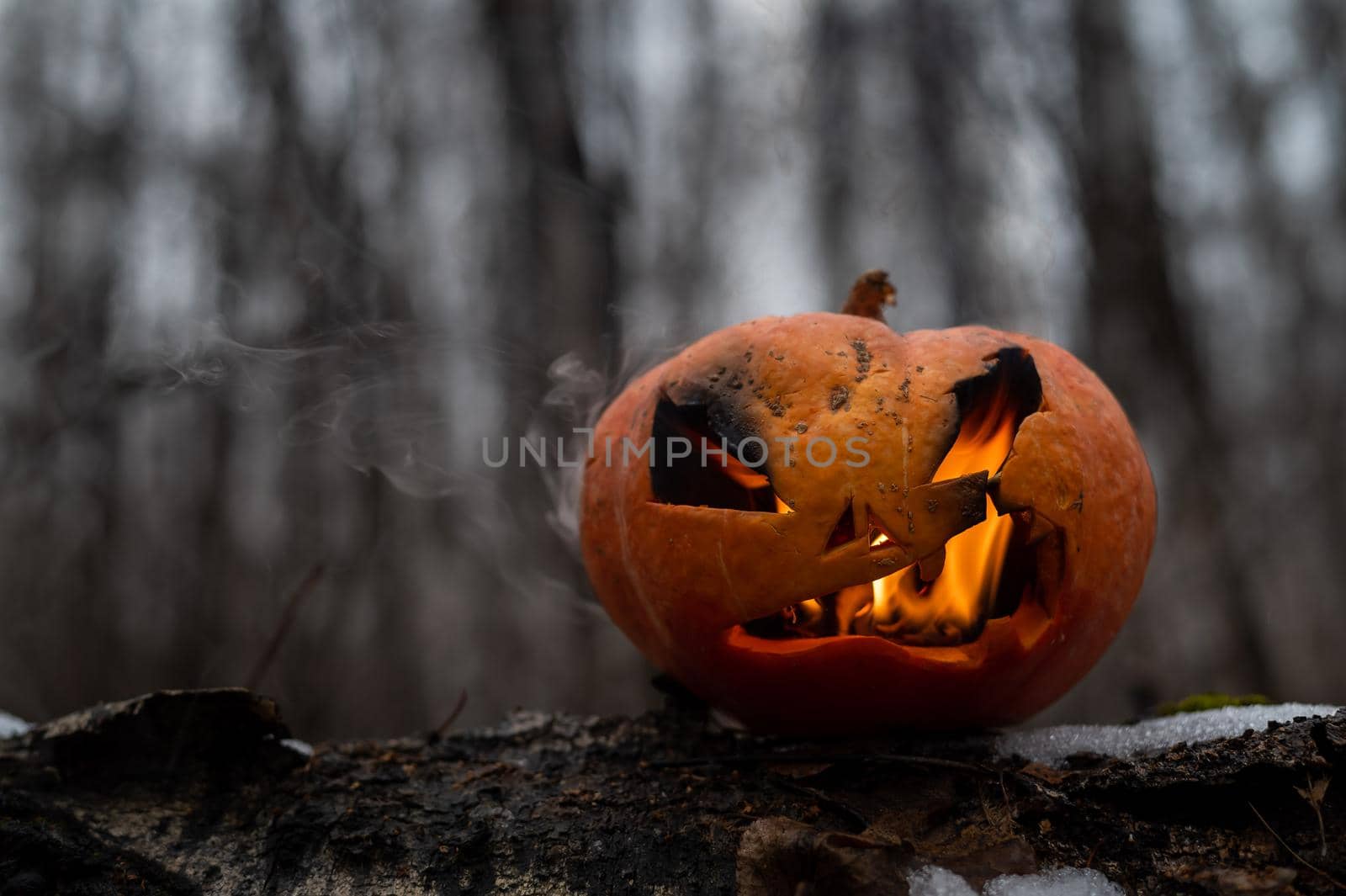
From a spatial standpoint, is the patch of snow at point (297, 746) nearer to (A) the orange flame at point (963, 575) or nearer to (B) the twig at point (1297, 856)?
(A) the orange flame at point (963, 575)

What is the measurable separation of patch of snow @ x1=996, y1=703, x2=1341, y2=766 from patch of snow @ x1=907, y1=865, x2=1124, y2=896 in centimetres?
26

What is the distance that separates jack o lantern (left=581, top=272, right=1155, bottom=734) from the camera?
1129 millimetres

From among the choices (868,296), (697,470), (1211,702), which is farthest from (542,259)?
(1211,702)

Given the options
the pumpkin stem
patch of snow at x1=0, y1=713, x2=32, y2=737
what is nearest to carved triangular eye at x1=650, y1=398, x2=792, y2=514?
the pumpkin stem

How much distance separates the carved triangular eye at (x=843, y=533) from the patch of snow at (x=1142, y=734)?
386 mm

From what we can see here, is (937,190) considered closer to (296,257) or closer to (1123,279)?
(1123,279)

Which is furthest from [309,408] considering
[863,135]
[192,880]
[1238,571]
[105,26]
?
[1238,571]

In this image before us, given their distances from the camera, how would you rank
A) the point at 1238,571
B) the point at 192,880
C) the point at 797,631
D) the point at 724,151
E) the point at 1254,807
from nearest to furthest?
the point at 1254,807 → the point at 192,880 → the point at 797,631 → the point at 1238,571 → the point at 724,151

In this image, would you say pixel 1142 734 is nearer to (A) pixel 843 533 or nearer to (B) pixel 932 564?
(B) pixel 932 564

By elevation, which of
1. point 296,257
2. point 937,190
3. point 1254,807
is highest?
point 937,190

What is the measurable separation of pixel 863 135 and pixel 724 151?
0.56 meters

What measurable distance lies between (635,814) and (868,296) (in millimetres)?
996

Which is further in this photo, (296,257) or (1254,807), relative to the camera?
(296,257)

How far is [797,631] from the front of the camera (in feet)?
4.27
